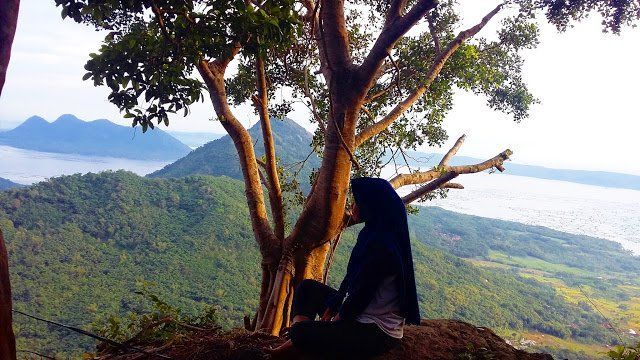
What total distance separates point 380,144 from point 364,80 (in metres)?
3.23

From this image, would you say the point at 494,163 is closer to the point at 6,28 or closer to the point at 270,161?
the point at 270,161

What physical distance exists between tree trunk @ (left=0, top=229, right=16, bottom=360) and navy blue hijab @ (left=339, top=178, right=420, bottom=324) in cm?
188

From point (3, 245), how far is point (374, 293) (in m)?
2.08

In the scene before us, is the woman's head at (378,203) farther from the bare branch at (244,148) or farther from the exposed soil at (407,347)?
the bare branch at (244,148)

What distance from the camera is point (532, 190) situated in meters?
158

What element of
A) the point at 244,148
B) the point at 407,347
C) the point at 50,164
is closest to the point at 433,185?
the point at 244,148

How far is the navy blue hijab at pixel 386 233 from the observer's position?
108 inches

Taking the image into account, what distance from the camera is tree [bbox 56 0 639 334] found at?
345 cm

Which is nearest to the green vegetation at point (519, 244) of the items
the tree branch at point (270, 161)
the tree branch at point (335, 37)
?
the tree branch at point (270, 161)

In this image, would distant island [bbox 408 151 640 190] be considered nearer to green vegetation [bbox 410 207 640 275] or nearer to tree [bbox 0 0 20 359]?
green vegetation [bbox 410 207 640 275]

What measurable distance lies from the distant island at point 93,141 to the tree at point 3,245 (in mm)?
164138

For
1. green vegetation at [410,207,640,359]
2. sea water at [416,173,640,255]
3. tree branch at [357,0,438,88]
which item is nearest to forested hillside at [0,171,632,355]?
green vegetation at [410,207,640,359]

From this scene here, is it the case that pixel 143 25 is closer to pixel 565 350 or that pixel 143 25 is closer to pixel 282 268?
pixel 282 268

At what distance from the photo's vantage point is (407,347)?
347 cm
